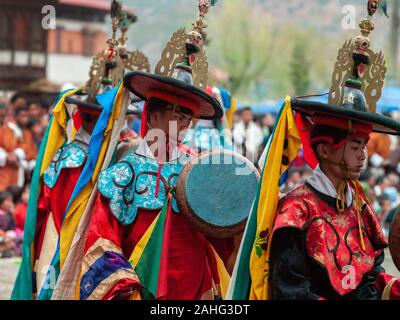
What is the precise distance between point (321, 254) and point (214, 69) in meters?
28.1

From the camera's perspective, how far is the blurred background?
10.6 m

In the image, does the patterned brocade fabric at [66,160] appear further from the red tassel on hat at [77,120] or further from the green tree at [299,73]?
the green tree at [299,73]

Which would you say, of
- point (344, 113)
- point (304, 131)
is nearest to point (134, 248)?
point (304, 131)

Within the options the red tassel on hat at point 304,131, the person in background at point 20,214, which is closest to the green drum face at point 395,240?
the red tassel on hat at point 304,131

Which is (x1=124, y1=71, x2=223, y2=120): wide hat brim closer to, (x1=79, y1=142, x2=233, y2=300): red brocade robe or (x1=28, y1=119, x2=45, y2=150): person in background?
(x1=79, y1=142, x2=233, y2=300): red brocade robe

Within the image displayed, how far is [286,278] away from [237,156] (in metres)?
1.08

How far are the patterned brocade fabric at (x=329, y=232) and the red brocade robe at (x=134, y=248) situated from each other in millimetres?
964

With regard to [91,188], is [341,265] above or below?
below

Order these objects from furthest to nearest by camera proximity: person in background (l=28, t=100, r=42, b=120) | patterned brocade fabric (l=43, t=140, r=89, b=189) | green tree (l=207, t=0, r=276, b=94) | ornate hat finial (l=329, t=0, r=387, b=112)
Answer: green tree (l=207, t=0, r=276, b=94), person in background (l=28, t=100, r=42, b=120), patterned brocade fabric (l=43, t=140, r=89, b=189), ornate hat finial (l=329, t=0, r=387, b=112)

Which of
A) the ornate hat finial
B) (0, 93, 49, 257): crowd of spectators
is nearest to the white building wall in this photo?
(0, 93, 49, 257): crowd of spectators

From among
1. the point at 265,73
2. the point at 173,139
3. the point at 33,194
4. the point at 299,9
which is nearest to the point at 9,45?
the point at 33,194

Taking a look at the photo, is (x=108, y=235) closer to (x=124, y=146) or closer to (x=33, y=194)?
(x=124, y=146)

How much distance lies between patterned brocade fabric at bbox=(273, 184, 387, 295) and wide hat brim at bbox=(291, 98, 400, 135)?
1.11 ft
